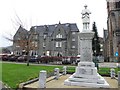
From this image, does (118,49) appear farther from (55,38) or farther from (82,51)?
(82,51)

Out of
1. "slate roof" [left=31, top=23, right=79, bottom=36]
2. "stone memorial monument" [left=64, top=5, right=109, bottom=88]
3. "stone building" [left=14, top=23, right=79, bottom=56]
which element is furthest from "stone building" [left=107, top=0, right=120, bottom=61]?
"stone memorial monument" [left=64, top=5, right=109, bottom=88]

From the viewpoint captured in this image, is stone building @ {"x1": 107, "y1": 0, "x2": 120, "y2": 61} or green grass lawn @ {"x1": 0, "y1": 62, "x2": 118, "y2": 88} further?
stone building @ {"x1": 107, "y1": 0, "x2": 120, "y2": 61}

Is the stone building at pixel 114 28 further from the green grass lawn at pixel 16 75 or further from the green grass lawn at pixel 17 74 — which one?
the green grass lawn at pixel 16 75

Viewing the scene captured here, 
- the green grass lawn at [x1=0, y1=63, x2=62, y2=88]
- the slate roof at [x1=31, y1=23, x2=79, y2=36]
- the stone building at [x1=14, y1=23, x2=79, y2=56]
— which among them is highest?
the slate roof at [x1=31, y1=23, x2=79, y2=36]

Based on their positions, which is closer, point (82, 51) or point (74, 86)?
point (74, 86)

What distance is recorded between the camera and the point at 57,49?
53.1 metres

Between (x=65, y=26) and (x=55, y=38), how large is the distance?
4.85 meters

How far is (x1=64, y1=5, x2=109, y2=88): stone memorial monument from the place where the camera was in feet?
37.0

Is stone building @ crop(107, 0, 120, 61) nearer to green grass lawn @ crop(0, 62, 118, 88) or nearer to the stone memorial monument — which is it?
green grass lawn @ crop(0, 62, 118, 88)

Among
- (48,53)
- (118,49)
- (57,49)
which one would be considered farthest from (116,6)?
(48,53)

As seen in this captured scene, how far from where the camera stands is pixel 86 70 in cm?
1180

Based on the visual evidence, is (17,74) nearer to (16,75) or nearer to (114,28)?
(16,75)

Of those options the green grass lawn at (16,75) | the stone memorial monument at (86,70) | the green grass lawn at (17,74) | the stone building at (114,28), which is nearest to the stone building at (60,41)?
the stone building at (114,28)

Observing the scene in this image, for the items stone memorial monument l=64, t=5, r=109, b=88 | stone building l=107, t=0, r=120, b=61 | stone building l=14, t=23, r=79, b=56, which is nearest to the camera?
stone memorial monument l=64, t=5, r=109, b=88
